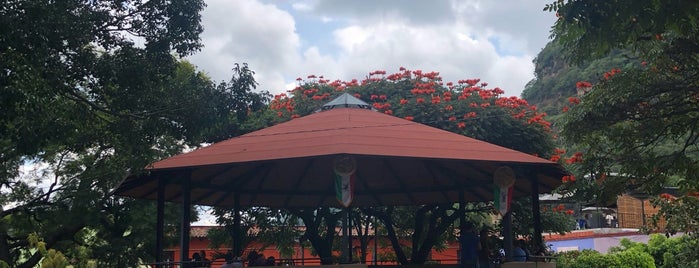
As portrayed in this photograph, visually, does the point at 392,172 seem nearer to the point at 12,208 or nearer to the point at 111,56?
the point at 111,56

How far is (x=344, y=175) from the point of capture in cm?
1094

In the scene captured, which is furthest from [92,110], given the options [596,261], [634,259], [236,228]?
[634,259]

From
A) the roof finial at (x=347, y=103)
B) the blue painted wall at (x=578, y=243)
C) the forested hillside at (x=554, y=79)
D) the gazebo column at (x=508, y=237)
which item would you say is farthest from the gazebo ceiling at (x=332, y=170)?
the forested hillside at (x=554, y=79)

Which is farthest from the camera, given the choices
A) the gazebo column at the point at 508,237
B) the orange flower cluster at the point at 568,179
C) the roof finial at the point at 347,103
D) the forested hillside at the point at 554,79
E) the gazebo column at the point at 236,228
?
the forested hillside at the point at 554,79

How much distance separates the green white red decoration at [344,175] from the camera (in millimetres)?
10852

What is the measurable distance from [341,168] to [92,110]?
5573 mm

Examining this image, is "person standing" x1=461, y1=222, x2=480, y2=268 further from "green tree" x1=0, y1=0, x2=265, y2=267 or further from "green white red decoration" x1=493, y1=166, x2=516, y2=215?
"green tree" x1=0, y1=0, x2=265, y2=267

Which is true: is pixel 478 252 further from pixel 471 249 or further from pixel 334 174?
pixel 334 174

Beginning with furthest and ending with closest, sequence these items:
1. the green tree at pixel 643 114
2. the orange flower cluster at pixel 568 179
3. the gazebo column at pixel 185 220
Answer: the orange flower cluster at pixel 568 179 < the gazebo column at pixel 185 220 < the green tree at pixel 643 114

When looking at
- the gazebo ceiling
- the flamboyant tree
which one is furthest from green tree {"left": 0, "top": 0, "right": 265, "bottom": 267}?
the flamboyant tree

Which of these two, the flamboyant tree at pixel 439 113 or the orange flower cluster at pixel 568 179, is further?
the flamboyant tree at pixel 439 113

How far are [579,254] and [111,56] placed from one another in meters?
15.7

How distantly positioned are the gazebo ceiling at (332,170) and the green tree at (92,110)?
1.12 meters

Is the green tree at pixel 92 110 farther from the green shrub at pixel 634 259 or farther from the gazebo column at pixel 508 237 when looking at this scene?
the green shrub at pixel 634 259
